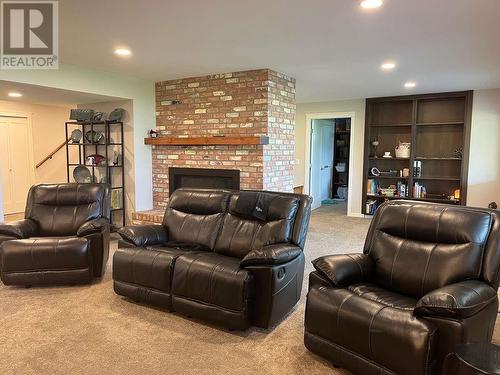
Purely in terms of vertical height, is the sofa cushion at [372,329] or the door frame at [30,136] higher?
the door frame at [30,136]

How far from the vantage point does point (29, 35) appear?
3312 millimetres

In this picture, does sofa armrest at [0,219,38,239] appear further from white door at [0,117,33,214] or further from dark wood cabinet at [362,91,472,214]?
dark wood cabinet at [362,91,472,214]

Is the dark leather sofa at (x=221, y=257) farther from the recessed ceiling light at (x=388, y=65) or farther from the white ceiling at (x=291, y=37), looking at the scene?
the recessed ceiling light at (x=388, y=65)

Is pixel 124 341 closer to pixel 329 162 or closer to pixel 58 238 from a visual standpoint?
pixel 58 238

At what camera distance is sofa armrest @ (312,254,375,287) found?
7.52ft

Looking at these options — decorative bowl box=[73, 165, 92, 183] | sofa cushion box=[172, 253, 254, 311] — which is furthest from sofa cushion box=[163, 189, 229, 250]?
decorative bowl box=[73, 165, 92, 183]

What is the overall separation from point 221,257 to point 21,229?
209cm

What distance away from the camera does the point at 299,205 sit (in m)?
3.00

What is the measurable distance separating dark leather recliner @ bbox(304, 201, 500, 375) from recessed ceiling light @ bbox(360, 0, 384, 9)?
144cm

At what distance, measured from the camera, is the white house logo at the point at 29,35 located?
2.79 m

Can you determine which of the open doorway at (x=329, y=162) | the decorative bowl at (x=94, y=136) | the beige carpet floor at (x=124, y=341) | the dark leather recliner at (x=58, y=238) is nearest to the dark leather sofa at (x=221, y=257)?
the beige carpet floor at (x=124, y=341)

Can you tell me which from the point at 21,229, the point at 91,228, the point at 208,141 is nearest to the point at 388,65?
the point at 208,141

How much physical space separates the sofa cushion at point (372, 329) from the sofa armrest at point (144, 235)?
158 centimetres

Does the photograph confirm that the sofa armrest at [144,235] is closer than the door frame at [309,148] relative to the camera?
Yes
